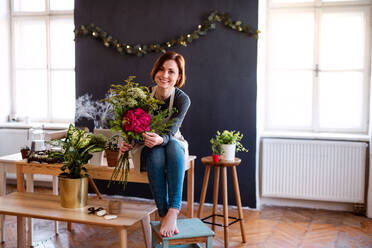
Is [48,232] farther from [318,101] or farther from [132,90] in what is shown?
[318,101]

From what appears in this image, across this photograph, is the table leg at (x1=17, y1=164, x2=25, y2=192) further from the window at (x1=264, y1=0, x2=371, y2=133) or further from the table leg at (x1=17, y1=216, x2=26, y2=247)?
the window at (x1=264, y1=0, x2=371, y2=133)

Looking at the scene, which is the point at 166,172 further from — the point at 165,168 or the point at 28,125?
the point at 28,125

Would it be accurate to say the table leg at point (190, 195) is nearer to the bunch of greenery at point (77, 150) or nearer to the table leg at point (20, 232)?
the bunch of greenery at point (77, 150)

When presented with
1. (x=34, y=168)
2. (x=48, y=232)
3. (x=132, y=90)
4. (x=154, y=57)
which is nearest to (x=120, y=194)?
(x=48, y=232)

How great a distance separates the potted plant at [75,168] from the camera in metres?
2.77

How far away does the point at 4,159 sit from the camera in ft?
11.3

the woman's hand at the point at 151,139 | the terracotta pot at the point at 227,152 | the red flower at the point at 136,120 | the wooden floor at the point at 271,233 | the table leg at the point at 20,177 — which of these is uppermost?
the red flower at the point at 136,120

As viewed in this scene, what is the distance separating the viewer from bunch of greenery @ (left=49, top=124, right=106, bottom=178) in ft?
9.25

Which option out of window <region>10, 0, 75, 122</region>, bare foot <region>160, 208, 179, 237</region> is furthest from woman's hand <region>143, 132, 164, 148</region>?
window <region>10, 0, 75, 122</region>

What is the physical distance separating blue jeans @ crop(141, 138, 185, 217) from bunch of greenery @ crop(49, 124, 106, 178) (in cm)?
42

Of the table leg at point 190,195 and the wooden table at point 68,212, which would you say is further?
the table leg at point 190,195

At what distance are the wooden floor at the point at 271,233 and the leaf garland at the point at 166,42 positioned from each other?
6.24 feet

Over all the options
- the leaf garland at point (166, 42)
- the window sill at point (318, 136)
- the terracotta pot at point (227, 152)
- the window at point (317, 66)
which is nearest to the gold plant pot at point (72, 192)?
the terracotta pot at point (227, 152)

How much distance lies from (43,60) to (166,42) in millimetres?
2083
